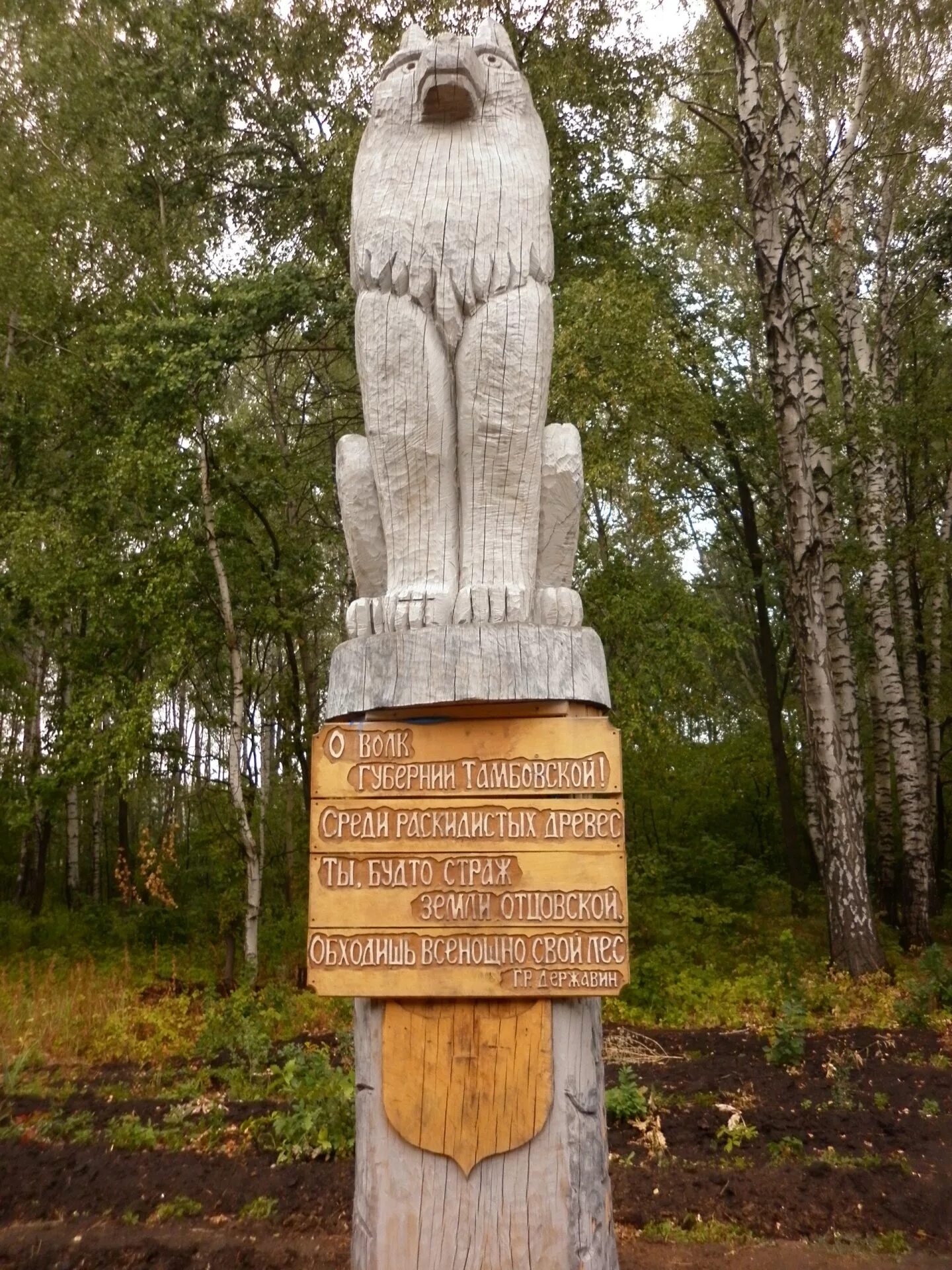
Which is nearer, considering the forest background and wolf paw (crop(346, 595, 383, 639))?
wolf paw (crop(346, 595, 383, 639))

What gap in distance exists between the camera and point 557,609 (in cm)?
281

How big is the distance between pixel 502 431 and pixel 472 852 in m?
1.21

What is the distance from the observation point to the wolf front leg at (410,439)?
9.57 ft

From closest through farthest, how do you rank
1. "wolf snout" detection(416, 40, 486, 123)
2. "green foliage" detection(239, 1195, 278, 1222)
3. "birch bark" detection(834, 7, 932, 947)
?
"wolf snout" detection(416, 40, 486, 123)
"green foliage" detection(239, 1195, 278, 1222)
"birch bark" detection(834, 7, 932, 947)

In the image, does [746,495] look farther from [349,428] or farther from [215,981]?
[215,981]

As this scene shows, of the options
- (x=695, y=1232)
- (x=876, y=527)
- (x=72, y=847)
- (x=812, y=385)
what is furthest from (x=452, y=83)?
(x=72, y=847)

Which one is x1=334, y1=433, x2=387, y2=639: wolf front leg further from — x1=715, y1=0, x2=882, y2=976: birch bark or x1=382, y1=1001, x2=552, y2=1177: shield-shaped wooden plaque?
x1=715, y1=0, x2=882, y2=976: birch bark

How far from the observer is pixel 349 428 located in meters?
12.5

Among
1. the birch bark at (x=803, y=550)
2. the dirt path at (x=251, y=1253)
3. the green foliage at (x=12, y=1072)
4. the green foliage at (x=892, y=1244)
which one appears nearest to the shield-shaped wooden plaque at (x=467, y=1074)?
the dirt path at (x=251, y=1253)

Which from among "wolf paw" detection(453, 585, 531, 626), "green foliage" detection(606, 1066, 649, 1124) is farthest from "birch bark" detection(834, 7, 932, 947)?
"wolf paw" detection(453, 585, 531, 626)

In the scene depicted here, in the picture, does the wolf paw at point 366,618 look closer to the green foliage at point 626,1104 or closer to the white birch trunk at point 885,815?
the green foliage at point 626,1104

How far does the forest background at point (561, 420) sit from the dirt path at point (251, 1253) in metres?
3.41

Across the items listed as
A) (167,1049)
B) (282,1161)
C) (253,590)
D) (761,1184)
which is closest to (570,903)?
(761,1184)

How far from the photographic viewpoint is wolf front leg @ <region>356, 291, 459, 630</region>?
9.57 feet
